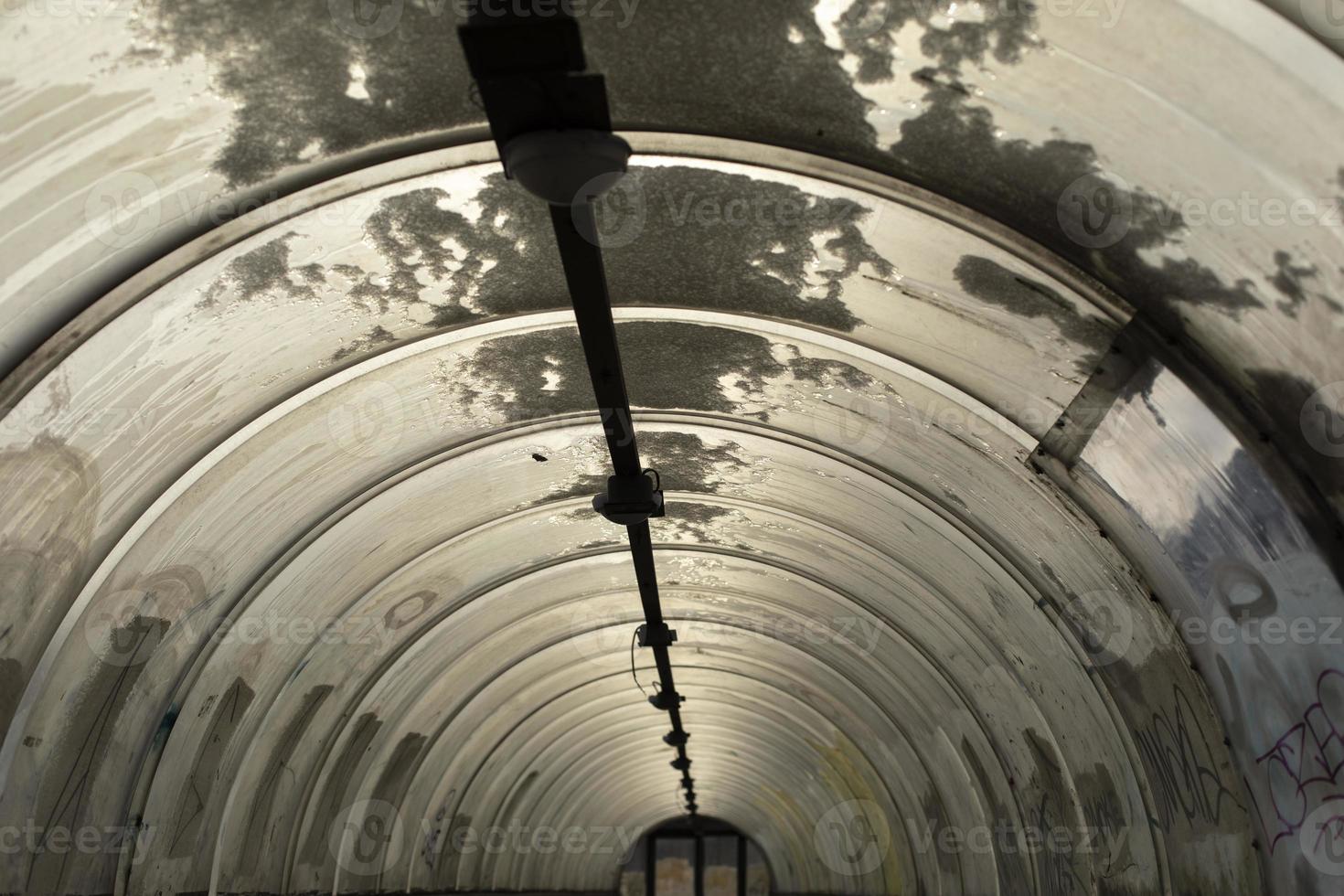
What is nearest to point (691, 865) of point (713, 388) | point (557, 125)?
point (713, 388)

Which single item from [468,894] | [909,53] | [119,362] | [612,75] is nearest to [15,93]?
[119,362]

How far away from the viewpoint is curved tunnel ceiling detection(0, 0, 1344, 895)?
609 centimetres

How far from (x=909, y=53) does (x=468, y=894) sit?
19.5 meters

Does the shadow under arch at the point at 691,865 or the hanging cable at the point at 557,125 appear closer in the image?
the hanging cable at the point at 557,125

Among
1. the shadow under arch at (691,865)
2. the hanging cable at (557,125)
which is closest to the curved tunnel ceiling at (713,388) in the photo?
the hanging cable at (557,125)

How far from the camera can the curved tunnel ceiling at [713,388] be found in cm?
609

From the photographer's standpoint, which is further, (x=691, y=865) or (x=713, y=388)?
(x=691, y=865)

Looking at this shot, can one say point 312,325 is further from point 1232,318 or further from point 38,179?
point 1232,318

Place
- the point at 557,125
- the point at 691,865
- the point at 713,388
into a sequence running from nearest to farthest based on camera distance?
the point at 557,125, the point at 713,388, the point at 691,865

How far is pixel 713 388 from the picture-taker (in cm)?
1080

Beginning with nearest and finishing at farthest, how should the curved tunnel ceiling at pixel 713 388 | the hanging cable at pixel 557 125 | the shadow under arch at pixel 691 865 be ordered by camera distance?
the hanging cable at pixel 557 125, the curved tunnel ceiling at pixel 713 388, the shadow under arch at pixel 691 865

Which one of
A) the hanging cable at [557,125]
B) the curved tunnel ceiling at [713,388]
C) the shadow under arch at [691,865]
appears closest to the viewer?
the hanging cable at [557,125]

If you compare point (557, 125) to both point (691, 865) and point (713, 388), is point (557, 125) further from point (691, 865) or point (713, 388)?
point (691, 865)

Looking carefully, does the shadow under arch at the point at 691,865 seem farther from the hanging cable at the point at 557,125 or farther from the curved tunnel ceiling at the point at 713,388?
the hanging cable at the point at 557,125
